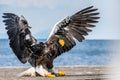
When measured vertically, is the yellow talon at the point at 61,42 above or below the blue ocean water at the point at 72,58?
above

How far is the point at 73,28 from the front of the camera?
78.1 ft

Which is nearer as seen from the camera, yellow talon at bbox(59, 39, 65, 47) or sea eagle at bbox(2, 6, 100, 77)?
sea eagle at bbox(2, 6, 100, 77)

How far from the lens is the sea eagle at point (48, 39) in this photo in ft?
74.6

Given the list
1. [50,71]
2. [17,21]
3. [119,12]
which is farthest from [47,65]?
[119,12]

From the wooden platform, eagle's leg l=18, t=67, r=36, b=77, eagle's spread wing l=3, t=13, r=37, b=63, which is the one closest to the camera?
the wooden platform

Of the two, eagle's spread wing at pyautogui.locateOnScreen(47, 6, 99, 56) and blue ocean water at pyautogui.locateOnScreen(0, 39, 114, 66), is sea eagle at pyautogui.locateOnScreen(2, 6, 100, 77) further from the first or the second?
blue ocean water at pyautogui.locateOnScreen(0, 39, 114, 66)

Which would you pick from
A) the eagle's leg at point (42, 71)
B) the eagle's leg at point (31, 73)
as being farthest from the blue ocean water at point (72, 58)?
the eagle's leg at point (31, 73)

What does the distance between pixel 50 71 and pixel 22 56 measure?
40.2 inches

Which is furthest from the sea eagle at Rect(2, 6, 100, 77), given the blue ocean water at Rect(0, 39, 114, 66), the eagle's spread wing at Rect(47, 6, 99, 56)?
the blue ocean water at Rect(0, 39, 114, 66)

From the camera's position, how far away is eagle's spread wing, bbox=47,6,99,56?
23234mm

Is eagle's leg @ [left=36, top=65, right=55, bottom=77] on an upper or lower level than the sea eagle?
lower

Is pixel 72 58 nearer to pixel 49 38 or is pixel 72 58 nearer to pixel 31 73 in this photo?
pixel 49 38

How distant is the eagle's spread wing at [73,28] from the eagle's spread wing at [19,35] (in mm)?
852

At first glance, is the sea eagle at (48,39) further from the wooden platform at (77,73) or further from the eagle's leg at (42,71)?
the wooden platform at (77,73)
